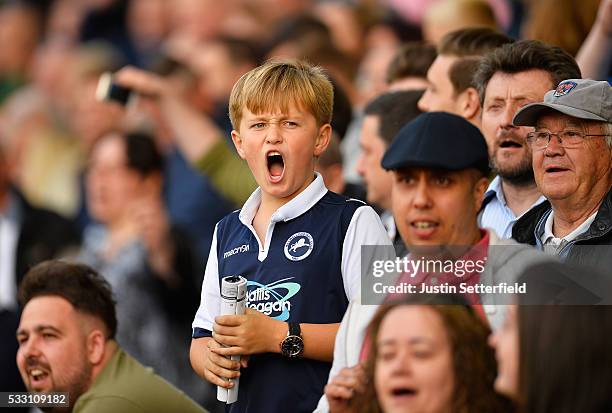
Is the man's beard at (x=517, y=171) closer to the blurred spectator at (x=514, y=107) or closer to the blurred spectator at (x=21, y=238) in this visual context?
the blurred spectator at (x=514, y=107)

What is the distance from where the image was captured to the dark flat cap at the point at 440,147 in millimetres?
4207

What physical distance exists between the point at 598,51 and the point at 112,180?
3588 millimetres

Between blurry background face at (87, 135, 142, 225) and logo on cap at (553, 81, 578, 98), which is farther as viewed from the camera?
blurry background face at (87, 135, 142, 225)

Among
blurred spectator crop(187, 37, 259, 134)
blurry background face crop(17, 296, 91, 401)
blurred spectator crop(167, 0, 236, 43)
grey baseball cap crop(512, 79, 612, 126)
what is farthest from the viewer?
blurred spectator crop(167, 0, 236, 43)

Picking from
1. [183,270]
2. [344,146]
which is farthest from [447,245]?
[183,270]

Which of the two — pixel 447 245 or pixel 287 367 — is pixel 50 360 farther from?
pixel 447 245

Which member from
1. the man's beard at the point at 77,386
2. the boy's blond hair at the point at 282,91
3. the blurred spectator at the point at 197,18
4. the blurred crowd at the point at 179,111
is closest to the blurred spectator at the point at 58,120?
the blurred crowd at the point at 179,111

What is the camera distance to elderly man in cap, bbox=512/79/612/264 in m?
4.80

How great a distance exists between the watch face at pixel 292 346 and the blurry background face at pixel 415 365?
2.12 feet

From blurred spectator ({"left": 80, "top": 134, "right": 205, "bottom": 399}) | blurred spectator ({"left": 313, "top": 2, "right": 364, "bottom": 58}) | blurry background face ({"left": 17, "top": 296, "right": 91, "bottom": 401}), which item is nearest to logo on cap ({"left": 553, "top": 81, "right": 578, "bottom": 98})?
blurry background face ({"left": 17, "top": 296, "right": 91, "bottom": 401})

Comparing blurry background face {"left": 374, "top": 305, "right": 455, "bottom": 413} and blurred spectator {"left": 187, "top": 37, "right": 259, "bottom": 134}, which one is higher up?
blurred spectator {"left": 187, "top": 37, "right": 259, "bottom": 134}

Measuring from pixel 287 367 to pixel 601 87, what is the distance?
1.51 m

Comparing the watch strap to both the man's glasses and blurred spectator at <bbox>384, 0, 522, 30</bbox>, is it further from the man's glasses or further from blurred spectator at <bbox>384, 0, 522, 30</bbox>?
blurred spectator at <bbox>384, 0, 522, 30</bbox>

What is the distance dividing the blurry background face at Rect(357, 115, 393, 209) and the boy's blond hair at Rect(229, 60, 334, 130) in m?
1.27
